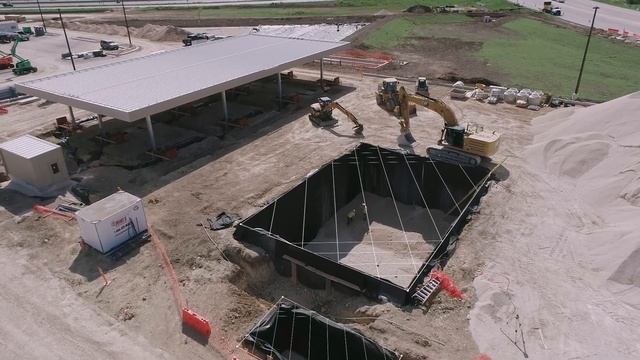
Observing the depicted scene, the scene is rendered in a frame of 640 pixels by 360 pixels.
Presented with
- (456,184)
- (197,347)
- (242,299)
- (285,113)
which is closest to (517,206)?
(456,184)

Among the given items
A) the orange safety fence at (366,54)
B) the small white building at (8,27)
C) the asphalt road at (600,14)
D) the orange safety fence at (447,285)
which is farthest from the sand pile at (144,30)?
the orange safety fence at (447,285)

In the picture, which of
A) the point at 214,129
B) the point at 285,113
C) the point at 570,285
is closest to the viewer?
the point at 570,285

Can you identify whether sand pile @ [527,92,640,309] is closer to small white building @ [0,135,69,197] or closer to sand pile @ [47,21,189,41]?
small white building @ [0,135,69,197]

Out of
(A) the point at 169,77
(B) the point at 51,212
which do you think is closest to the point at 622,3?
(A) the point at 169,77

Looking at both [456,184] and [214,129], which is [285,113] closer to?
[214,129]

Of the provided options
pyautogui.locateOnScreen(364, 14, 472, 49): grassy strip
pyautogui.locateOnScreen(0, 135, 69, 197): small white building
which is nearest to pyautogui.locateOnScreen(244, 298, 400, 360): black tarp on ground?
pyautogui.locateOnScreen(0, 135, 69, 197): small white building

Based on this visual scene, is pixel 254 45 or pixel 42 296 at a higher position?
pixel 254 45
